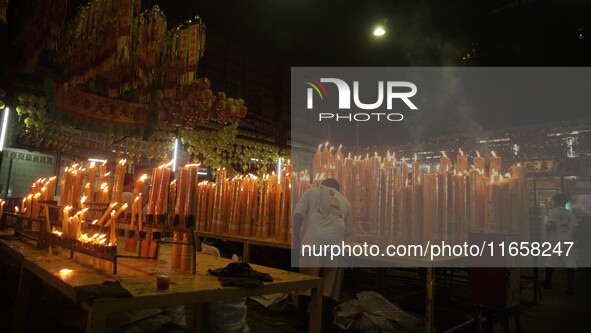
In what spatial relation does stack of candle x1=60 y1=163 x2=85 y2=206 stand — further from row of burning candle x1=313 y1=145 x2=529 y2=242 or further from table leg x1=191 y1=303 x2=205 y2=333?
row of burning candle x1=313 y1=145 x2=529 y2=242

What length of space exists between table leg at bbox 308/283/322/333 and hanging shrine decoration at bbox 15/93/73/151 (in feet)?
17.3

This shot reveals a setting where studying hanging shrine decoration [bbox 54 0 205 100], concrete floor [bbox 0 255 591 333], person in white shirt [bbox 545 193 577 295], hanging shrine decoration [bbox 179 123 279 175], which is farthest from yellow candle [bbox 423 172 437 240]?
person in white shirt [bbox 545 193 577 295]

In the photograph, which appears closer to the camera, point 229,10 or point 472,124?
point 229,10

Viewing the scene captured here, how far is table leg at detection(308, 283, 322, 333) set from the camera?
1686 millimetres

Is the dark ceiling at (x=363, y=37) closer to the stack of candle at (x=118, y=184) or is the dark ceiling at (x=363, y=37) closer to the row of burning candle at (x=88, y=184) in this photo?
the row of burning candle at (x=88, y=184)

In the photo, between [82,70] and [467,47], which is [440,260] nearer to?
[82,70]

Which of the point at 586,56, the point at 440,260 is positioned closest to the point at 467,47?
the point at 586,56

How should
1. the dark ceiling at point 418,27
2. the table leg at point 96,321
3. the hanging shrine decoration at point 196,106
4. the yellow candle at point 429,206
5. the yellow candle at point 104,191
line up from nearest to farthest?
1. the table leg at point 96,321
2. the yellow candle at point 104,191
3. the yellow candle at point 429,206
4. the hanging shrine decoration at point 196,106
5. the dark ceiling at point 418,27

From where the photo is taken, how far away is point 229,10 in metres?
7.32

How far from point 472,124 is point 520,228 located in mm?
6571

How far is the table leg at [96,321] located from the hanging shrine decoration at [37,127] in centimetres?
525

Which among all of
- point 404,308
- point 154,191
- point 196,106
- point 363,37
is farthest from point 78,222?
point 363,37

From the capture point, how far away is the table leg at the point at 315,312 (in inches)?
66.4

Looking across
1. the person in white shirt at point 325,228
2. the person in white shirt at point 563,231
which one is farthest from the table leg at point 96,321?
the person in white shirt at point 563,231
